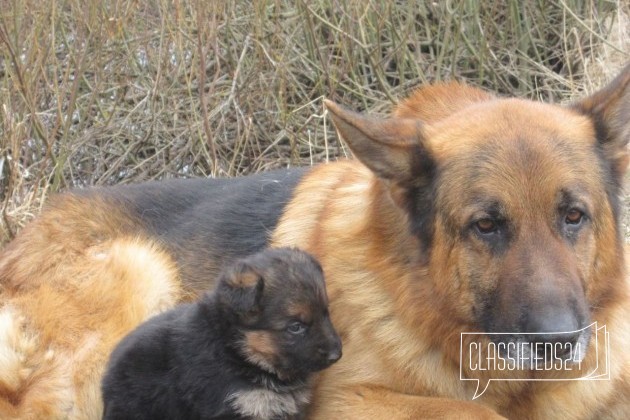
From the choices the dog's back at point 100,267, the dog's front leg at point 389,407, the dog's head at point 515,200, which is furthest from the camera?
the dog's back at point 100,267

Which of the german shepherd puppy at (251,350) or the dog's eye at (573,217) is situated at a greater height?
the dog's eye at (573,217)

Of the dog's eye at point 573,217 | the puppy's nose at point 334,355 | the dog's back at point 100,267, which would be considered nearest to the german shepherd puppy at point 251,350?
the puppy's nose at point 334,355

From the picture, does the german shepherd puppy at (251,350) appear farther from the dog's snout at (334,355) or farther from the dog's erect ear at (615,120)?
the dog's erect ear at (615,120)

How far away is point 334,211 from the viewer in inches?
195

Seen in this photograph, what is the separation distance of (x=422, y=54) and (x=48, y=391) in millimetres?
5992

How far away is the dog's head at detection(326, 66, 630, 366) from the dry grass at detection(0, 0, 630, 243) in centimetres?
456

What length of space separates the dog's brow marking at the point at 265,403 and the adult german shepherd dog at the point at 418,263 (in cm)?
17

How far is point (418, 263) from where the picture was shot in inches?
169

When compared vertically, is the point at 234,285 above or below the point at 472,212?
below

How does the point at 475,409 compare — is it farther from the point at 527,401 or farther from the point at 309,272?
the point at 309,272

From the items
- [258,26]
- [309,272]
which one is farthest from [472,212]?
[258,26]

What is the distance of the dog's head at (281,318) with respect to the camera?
427cm

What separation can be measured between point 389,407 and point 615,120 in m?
1.59

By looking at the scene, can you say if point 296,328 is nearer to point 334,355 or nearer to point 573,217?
point 334,355
